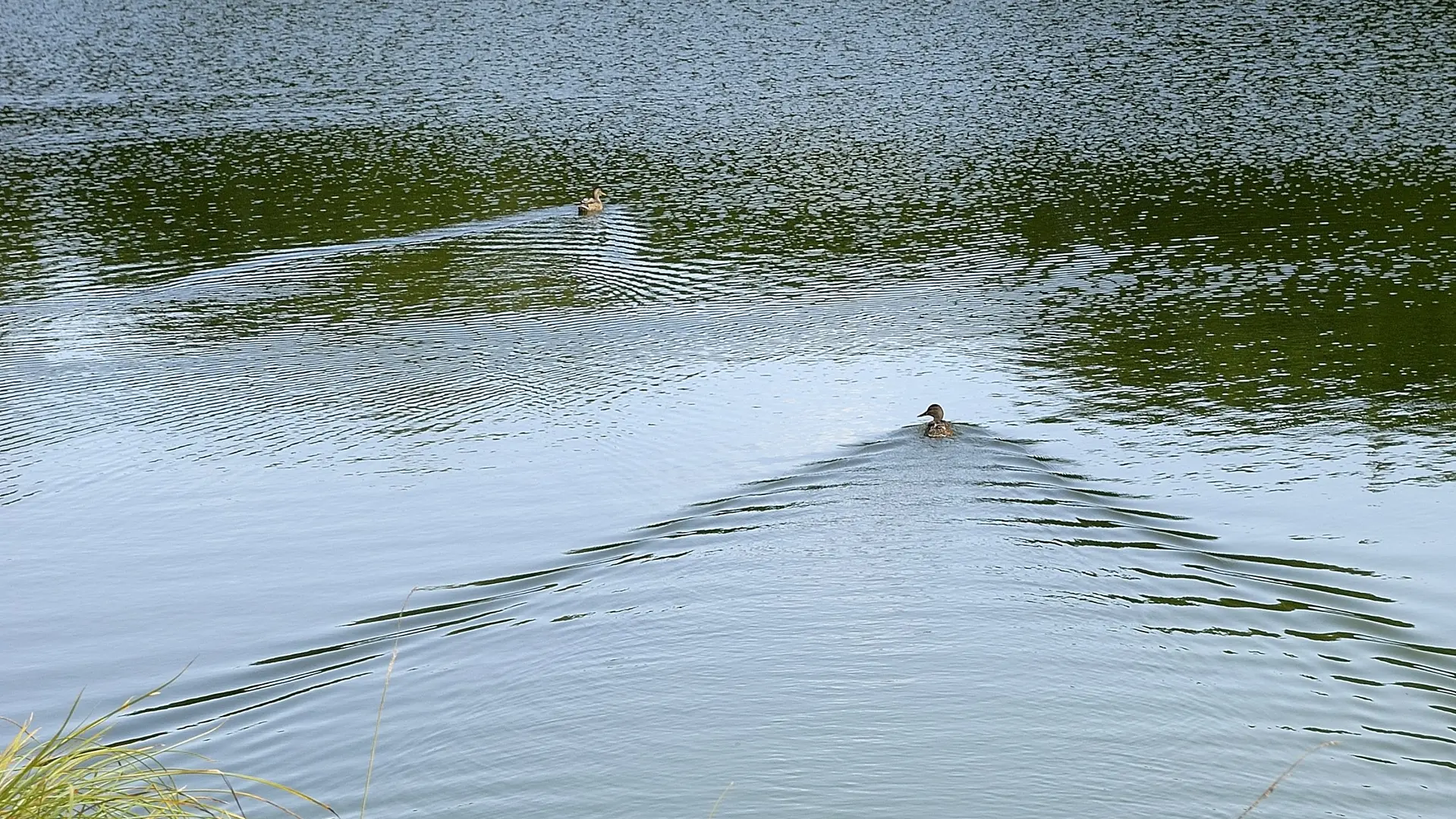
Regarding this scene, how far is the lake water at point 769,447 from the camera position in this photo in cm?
605

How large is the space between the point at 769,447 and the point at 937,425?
98 cm

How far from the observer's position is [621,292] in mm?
13953

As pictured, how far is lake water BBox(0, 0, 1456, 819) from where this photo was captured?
19.9ft

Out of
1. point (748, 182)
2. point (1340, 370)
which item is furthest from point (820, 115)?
point (1340, 370)

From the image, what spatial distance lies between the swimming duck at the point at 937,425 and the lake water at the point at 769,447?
0.47 ft

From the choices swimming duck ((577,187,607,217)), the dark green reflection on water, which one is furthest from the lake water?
swimming duck ((577,187,607,217))

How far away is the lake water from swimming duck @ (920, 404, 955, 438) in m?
0.14

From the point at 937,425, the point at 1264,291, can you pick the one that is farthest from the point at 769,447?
the point at 1264,291

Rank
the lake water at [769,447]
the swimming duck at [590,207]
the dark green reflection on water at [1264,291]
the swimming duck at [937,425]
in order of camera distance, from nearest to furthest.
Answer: the lake water at [769,447] → the swimming duck at [937,425] → the dark green reflection on water at [1264,291] → the swimming duck at [590,207]

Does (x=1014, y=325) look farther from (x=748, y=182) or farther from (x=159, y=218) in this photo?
(x=159, y=218)

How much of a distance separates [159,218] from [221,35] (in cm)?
1250

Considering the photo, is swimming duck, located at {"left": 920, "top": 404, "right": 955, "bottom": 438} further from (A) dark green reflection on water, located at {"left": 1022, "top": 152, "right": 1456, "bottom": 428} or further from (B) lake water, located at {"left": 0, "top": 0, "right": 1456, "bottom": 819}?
(A) dark green reflection on water, located at {"left": 1022, "top": 152, "right": 1456, "bottom": 428}

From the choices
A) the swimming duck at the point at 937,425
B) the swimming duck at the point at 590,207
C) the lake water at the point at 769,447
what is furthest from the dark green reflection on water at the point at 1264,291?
the swimming duck at the point at 590,207

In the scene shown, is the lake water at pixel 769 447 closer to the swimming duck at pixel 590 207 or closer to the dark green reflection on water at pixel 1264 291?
the dark green reflection on water at pixel 1264 291
